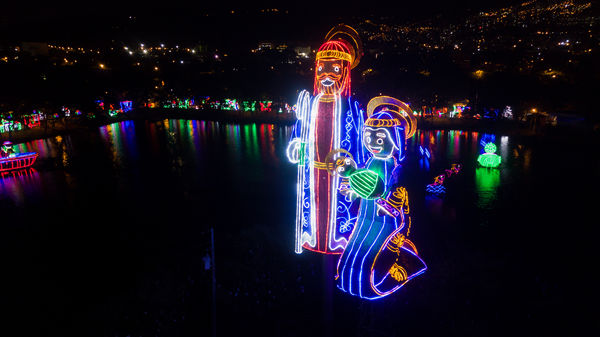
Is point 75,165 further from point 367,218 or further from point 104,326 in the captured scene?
point 367,218

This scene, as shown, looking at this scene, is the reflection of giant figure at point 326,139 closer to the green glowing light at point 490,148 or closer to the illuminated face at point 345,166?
the illuminated face at point 345,166

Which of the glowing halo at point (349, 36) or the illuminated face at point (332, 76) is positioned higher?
the glowing halo at point (349, 36)

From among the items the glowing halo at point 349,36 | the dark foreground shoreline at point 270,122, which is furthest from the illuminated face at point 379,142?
the dark foreground shoreline at point 270,122

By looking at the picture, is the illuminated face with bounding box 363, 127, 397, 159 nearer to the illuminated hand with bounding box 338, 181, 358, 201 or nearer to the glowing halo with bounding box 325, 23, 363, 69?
the illuminated hand with bounding box 338, 181, 358, 201

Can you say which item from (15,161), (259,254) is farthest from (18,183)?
(259,254)

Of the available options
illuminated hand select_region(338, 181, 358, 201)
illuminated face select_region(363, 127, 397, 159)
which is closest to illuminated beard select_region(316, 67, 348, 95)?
illuminated face select_region(363, 127, 397, 159)

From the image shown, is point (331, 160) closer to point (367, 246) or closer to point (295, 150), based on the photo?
point (295, 150)
